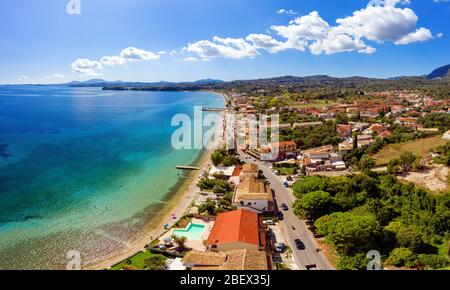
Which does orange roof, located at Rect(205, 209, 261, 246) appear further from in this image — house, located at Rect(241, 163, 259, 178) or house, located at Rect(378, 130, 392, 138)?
house, located at Rect(378, 130, 392, 138)

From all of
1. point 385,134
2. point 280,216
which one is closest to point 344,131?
point 385,134

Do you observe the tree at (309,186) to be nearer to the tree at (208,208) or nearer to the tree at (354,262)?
the tree at (208,208)

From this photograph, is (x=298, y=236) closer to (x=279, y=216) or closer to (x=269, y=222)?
(x=269, y=222)

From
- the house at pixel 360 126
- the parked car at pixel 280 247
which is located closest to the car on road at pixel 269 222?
the parked car at pixel 280 247

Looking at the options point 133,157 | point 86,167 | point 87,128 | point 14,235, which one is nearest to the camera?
point 14,235

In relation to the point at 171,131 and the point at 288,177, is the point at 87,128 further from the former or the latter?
the point at 288,177

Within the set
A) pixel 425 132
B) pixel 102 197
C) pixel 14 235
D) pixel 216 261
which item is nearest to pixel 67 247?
pixel 14 235
